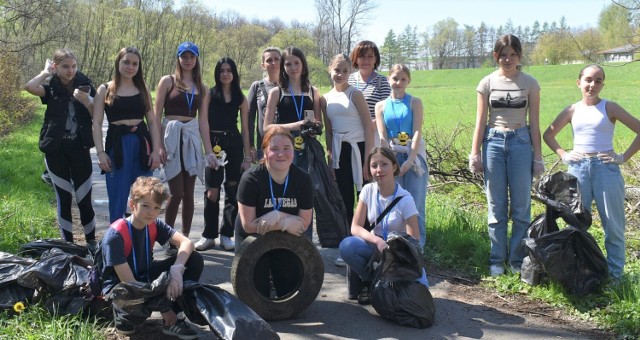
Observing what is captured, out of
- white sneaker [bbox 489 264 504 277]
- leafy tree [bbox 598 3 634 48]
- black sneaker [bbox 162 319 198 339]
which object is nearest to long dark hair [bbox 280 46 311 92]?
white sneaker [bbox 489 264 504 277]

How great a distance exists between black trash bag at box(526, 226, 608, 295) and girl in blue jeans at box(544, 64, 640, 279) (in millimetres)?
242

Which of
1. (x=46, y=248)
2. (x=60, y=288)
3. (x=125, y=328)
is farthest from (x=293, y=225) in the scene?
(x=46, y=248)

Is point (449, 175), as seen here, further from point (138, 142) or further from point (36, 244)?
point (36, 244)

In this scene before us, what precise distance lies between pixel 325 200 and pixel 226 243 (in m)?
1.26

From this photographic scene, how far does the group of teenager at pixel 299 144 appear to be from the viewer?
475cm

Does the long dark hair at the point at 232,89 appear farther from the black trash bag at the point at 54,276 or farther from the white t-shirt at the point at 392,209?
the black trash bag at the point at 54,276

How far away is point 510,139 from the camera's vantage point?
17.7 feet

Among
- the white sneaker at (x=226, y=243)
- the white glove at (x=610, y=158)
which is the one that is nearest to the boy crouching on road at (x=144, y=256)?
the white sneaker at (x=226, y=243)

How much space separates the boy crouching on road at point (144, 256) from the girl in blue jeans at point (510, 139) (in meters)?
2.74

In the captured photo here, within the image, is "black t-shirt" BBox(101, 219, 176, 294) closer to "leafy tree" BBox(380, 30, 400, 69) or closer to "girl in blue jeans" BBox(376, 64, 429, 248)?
"girl in blue jeans" BBox(376, 64, 429, 248)

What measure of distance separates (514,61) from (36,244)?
4307 millimetres

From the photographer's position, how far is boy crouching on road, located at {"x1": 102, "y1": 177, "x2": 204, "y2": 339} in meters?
3.98

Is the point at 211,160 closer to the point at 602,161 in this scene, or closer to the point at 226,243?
the point at 226,243

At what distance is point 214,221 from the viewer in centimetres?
633
